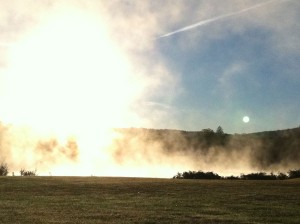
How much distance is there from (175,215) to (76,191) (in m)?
10.9

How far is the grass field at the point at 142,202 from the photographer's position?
57.6 ft

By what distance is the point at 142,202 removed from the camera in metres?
22.4

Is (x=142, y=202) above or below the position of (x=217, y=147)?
below

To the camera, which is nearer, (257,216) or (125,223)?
(125,223)

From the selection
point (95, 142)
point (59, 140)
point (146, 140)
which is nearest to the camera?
point (95, 142)

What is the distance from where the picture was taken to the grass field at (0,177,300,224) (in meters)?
17.6

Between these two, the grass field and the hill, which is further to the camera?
the hill

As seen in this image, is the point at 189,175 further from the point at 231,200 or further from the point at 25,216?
the point at 25,216

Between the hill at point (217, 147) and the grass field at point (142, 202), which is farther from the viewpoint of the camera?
the hill at point (217, 147)

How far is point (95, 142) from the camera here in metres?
89.8

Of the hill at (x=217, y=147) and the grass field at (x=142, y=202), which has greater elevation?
the hill at (x=217, y=147)

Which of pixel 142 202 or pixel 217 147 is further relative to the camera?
pixel 217 147

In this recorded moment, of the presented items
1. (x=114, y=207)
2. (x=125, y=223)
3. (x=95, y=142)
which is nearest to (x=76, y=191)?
(x=114, y=207)

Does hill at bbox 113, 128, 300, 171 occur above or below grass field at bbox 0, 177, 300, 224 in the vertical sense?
above
